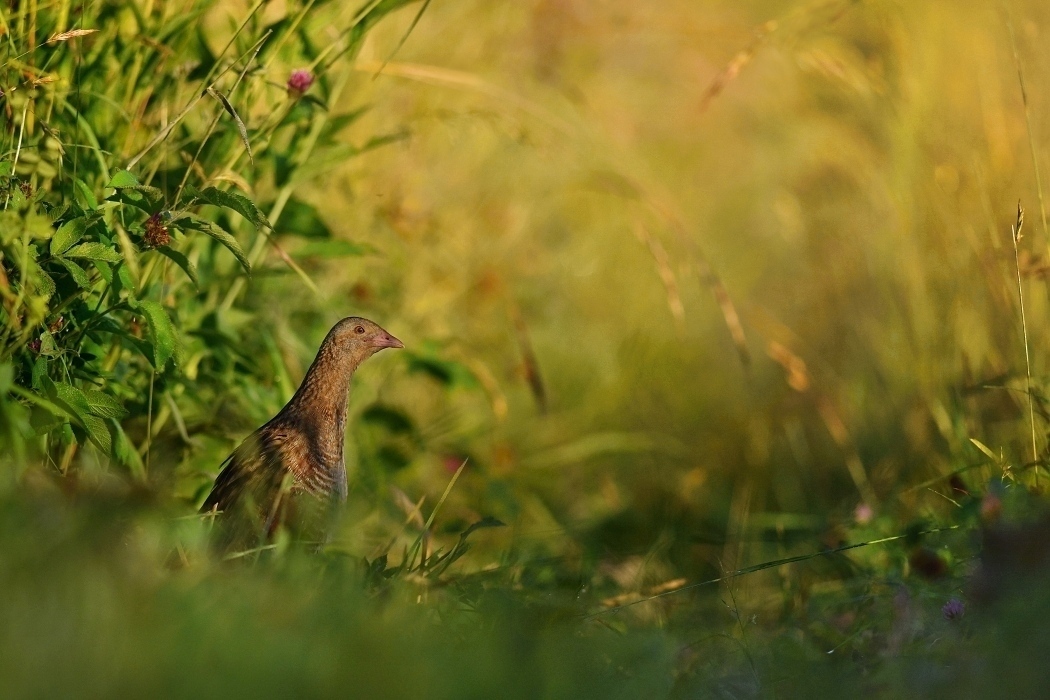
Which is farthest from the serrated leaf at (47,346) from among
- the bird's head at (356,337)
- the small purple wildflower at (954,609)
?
the small purple wildflower at (954,609)

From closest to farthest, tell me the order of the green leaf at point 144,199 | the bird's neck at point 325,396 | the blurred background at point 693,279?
the green leaf at point 144,199 < the bird's neck at point 325,396 < the blurred background at point 693,279

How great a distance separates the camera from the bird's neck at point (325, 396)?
310cm

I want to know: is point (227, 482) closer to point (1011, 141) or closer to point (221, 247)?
point (221, 247)

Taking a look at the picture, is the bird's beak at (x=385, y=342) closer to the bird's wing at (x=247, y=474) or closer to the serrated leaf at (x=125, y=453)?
the bird's wing at (x=247, y=474)

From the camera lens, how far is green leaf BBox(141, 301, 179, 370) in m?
2.47

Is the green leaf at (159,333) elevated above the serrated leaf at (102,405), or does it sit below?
above

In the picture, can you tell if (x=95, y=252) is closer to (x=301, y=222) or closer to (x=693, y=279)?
(x=301, y=222)

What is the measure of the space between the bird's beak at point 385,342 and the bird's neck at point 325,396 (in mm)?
70

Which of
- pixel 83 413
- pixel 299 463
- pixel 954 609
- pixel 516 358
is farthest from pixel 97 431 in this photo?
pixel 516 358

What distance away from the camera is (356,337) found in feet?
10.8

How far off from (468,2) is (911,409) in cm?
227

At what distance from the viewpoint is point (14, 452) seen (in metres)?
2.17

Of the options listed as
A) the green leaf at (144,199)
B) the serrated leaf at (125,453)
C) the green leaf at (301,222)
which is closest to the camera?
the green leaf at (144,199)

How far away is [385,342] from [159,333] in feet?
3.12
